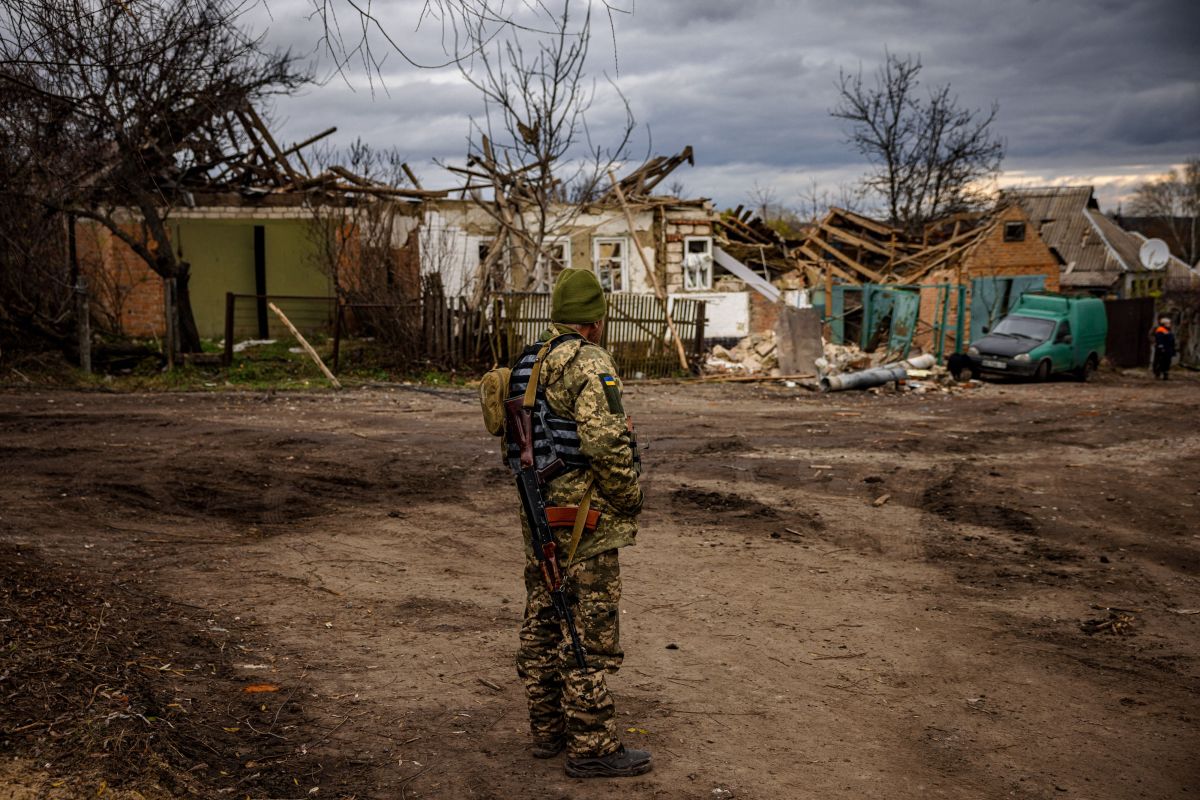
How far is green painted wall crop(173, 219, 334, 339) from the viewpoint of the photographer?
21641mm

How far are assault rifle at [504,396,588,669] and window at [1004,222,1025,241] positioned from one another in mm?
33258

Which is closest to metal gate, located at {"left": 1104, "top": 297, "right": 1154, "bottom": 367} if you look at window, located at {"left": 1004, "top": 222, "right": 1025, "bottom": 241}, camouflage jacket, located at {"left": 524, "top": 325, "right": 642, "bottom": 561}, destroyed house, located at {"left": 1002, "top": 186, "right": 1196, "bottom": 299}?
window, located at {"left": 1004, "top": 222, "right": 1025, "bottom": 241}

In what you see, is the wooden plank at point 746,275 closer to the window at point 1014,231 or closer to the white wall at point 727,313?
the white wall at point 727,313

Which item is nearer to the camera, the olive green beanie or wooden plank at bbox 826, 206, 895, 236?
the olive green beanie

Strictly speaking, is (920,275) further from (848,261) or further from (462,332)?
(462,332)

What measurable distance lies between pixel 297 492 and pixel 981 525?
565 cm

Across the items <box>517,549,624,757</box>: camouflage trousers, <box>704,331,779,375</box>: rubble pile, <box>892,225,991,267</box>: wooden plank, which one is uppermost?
<box>892,225,991,267</box>: wooden plank

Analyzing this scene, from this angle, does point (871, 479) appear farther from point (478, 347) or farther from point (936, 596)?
point (478, 347)

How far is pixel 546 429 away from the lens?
3.61m

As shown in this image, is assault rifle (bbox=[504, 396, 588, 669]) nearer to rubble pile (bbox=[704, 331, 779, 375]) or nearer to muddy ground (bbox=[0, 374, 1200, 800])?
muddy ground (bbox=[0, 374, 1200, 800])

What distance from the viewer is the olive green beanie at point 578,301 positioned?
3674 mm

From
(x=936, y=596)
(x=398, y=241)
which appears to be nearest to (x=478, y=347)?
(x=398, y=241)

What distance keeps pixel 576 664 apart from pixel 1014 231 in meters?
33.8

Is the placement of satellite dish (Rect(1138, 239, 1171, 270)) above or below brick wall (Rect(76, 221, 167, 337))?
above
